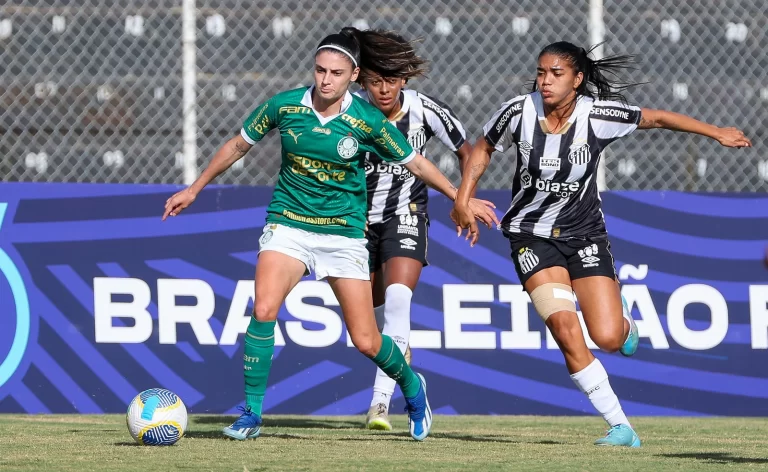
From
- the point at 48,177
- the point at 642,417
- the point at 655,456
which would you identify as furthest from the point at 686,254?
the point at 48,177

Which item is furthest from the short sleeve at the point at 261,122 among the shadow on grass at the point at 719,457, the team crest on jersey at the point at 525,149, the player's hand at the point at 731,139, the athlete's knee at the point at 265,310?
the shadow on grass at the point at 719,457

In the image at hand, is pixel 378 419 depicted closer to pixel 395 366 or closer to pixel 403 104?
pixel 395 366

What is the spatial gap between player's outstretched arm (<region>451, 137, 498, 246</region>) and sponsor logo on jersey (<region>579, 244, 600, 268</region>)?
59cm

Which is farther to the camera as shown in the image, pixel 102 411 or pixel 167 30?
pixel 167 30

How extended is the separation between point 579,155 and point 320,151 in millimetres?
1417

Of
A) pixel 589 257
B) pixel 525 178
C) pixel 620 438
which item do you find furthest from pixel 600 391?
pixel 525 178

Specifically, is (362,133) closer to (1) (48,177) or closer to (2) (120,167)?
(2) (120,167)

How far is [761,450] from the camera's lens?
20.5 feet

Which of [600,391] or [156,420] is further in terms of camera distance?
[600,391]

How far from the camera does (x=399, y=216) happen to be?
747cm

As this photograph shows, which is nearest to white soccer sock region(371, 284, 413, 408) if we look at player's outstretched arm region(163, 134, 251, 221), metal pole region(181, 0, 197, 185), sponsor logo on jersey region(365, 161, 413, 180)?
sponsor logo on jersey region(365, 161, 413, 180)

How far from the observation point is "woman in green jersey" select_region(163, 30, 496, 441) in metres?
6.05

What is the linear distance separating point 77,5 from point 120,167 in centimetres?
170

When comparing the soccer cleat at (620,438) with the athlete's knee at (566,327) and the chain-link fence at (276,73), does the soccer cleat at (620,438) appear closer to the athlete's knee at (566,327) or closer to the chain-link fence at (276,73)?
the athlete's knee at (566,327)
